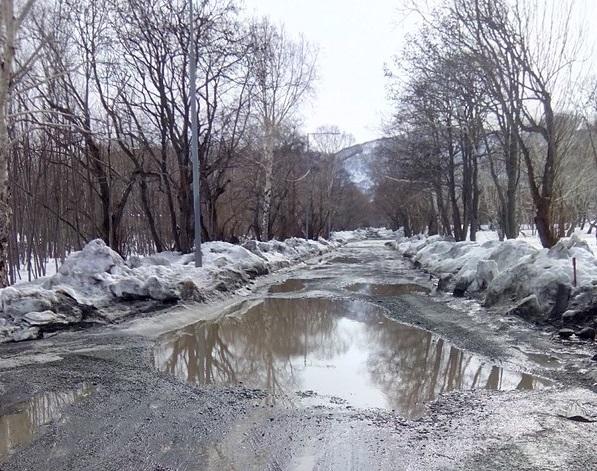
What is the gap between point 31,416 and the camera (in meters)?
4.86

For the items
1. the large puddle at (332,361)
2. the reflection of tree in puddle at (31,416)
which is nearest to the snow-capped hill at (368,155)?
the large puddle at (332,361)

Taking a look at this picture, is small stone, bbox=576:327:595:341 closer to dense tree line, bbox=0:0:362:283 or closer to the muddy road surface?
the muddy road surface

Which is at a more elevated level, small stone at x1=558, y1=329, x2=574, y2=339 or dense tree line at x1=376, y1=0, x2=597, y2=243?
dense tree line at x1=376, y1=0, x2=597, y2=243

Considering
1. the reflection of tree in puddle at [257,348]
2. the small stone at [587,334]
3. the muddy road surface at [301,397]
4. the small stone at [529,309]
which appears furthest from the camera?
the small stone at [529,309]

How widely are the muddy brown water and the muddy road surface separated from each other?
4.62 m

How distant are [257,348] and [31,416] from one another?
388 centimetres

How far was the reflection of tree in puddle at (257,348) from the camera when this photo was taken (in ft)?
21.2

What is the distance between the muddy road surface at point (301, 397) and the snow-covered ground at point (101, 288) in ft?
1.93

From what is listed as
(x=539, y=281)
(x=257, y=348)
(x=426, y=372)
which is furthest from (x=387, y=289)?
(x=426, y=372)

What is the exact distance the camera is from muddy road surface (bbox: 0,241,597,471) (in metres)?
3.94

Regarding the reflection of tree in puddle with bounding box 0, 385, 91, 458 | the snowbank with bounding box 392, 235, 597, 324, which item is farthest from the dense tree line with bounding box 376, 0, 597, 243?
the reflection of tree in puddle with bounding box 0, 385, 91, 458

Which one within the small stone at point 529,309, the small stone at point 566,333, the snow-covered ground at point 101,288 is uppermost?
the snow-covered ground at point 101,288

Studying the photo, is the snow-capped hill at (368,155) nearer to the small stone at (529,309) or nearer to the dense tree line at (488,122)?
the dense tree line at (488,122)

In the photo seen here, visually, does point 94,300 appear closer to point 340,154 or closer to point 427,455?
point 427,455
